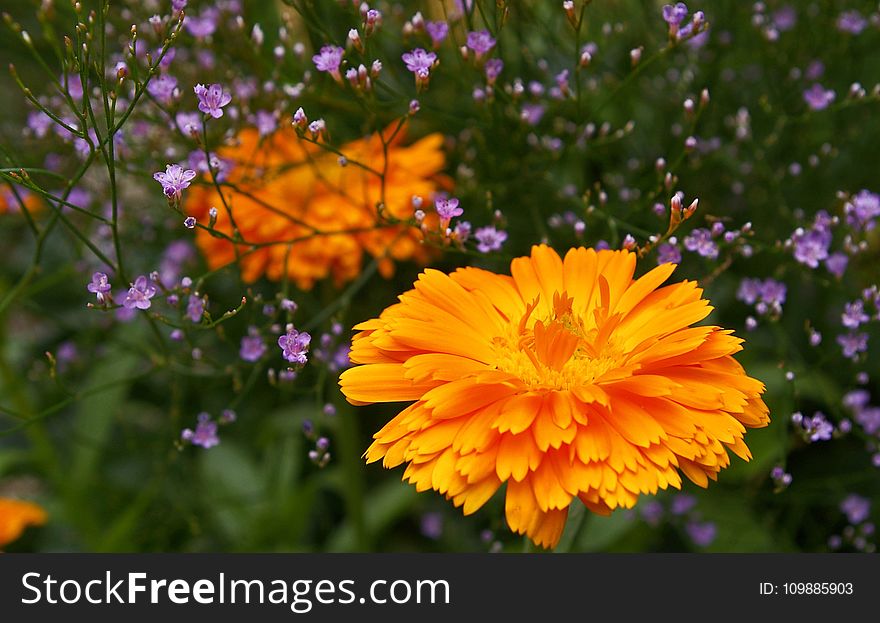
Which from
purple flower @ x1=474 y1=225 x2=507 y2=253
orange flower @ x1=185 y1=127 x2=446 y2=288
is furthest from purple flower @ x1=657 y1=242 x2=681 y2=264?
orange flower @ x1=185 y1=127 x2=446 y2=288

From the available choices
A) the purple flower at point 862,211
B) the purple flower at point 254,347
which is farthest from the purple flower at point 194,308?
the purple flower at point 862,211

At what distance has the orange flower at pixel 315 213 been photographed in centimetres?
85

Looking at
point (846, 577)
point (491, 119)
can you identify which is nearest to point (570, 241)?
point (491, 119)

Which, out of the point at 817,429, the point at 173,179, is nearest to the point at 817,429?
the point at 817,429

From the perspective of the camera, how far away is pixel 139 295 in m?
0.65

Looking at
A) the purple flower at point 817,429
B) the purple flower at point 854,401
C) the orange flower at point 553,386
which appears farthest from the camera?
the purple flower at point 854,401

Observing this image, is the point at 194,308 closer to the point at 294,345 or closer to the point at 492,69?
the point at 294,345

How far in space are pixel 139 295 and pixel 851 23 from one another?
2.26 ft

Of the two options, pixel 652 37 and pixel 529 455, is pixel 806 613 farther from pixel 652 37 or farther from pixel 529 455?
pixel 652 37

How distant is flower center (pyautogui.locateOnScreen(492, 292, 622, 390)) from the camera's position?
63 centimetres

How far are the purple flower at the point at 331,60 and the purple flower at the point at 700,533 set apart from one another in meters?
0.57

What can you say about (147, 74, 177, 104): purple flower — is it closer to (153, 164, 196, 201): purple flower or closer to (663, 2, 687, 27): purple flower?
(153, 164, 196, 201): purple flower

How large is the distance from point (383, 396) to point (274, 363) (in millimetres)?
481

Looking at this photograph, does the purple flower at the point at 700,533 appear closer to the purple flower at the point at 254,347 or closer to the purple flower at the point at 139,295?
the purple flower at the point at 254,347
